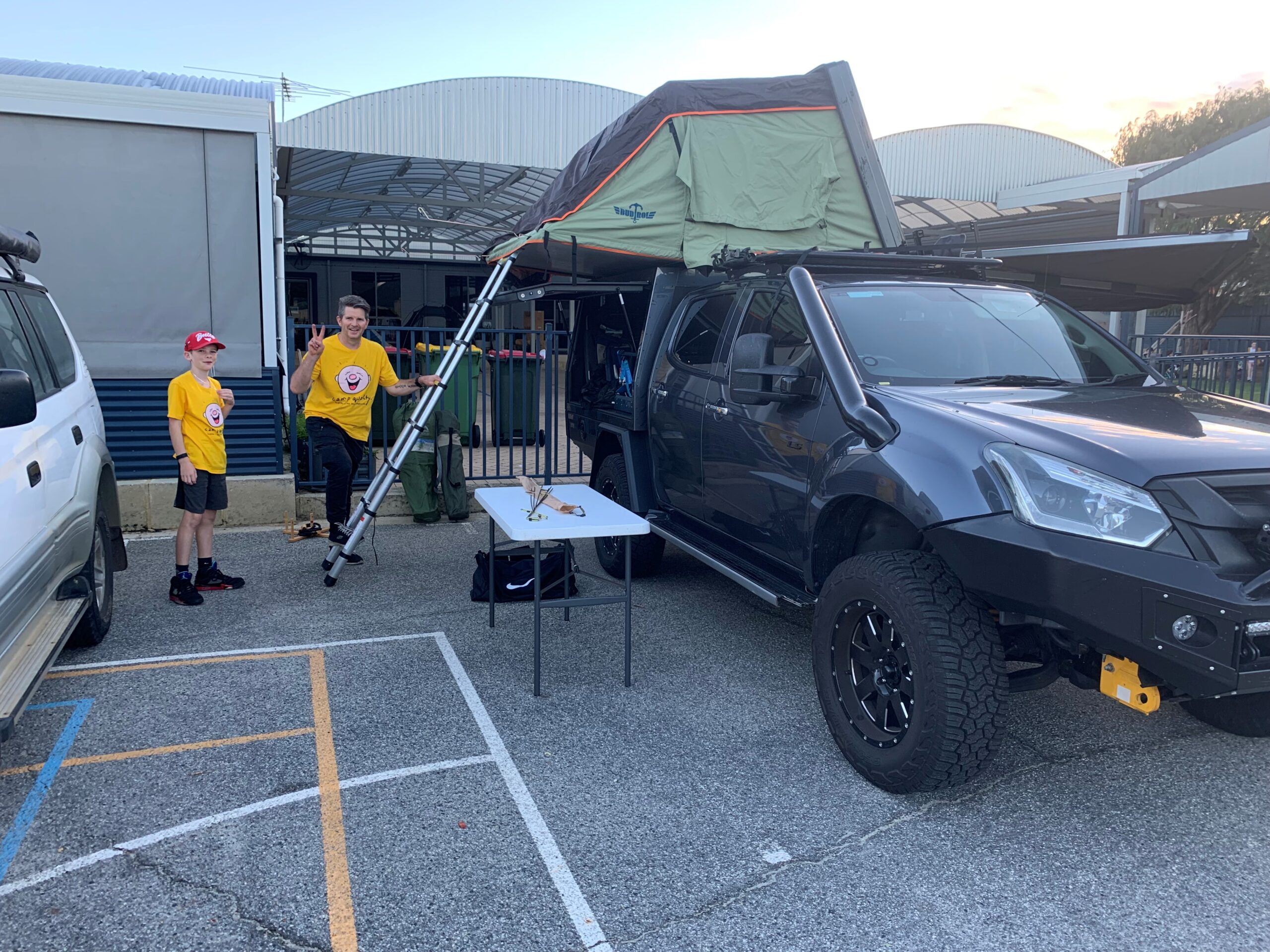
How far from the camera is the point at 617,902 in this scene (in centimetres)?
281

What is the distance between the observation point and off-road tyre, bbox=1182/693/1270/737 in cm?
345

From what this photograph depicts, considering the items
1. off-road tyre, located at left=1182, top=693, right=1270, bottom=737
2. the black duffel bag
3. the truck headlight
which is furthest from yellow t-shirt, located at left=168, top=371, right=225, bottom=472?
off-road tyre, located at left=1182, top=693, right=1270, bottom=737

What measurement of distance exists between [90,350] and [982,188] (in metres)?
18.9

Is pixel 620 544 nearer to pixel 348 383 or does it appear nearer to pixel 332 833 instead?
pixel 348 383

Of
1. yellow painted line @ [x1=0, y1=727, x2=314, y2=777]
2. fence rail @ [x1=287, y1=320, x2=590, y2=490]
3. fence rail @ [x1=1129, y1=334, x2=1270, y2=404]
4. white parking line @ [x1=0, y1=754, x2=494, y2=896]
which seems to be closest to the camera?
white parking line @ [x1=0, y1=754, x2=494, y2=896]

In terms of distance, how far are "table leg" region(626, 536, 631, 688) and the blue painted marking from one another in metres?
2.40

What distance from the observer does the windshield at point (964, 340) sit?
13.3 feet

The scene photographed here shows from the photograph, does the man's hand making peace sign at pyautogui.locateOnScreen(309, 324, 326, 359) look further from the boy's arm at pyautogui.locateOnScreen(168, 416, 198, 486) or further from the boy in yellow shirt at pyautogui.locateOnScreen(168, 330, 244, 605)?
the boy's arm at pyautogui.locateOnScreen(168, 416, 198, 486)

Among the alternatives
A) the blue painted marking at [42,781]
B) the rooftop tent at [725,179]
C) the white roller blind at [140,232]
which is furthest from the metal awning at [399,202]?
the blue painted marking at [42,781]

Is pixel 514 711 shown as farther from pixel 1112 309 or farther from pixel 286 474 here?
pixel 1112 309

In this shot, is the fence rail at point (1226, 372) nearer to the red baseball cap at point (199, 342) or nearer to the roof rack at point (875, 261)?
the roof rack at point (875, 261)

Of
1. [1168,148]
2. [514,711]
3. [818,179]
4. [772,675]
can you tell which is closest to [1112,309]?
[818,179]

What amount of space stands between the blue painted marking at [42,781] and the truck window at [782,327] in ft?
11.4

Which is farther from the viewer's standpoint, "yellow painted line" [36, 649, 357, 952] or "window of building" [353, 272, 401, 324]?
"window of building" [353, 272, 401, 324]
